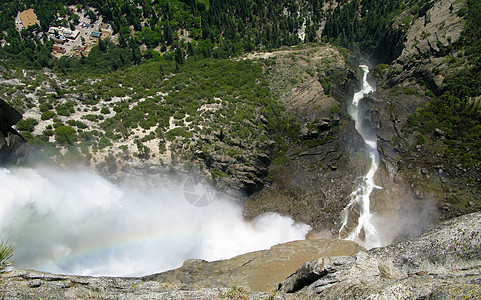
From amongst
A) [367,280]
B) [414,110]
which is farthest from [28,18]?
[367,280]

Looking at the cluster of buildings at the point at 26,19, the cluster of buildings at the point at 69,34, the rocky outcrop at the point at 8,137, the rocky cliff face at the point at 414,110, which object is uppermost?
the rocky outcrop at the point at 8,137

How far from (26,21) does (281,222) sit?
188372mm

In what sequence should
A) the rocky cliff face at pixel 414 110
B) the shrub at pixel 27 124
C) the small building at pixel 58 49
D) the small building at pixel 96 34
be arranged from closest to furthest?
the shrub at pixel 27 124
the rocky cliff face at pixel 414 110
the small building at pixel 58 49
the small building at pixel 96 34

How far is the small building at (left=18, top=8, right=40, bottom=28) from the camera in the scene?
510 feet

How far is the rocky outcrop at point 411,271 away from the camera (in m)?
10.3

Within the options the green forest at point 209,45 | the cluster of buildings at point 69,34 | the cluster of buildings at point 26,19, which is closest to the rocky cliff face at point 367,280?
the green forest at point 209,45

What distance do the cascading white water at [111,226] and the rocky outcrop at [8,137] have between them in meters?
1.17

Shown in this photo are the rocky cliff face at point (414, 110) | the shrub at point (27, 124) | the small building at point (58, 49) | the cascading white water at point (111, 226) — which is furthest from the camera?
the small building at point (58, 49)

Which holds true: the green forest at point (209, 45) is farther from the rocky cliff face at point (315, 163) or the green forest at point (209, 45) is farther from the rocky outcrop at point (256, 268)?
the rocky outcrop at point (256, 268)

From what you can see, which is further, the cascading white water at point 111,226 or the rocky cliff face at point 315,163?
the rocky cliff face at point 315,163

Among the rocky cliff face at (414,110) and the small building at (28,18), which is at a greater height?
the rocky cliff face at (414,110)

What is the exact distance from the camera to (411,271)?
43.4 ft

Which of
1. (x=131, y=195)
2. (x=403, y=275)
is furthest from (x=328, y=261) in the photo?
(x=131, y=195)

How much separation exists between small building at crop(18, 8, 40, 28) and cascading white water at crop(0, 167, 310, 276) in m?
170
